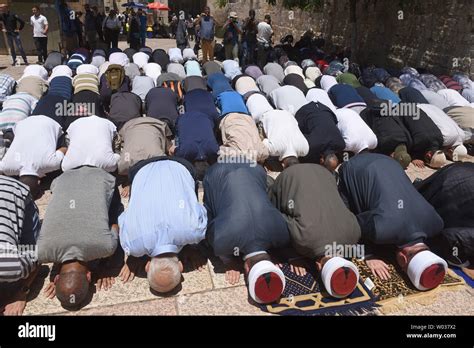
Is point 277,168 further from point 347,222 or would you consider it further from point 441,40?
point 441,40

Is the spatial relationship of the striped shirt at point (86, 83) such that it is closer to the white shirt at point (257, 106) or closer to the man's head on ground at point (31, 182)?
the man's head on ground at point (31, 182)

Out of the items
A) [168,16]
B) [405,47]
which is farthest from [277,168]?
[168,16]

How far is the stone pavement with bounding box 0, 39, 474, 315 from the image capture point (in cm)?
286

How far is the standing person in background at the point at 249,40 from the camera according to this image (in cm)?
1005

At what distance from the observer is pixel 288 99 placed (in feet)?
20.5

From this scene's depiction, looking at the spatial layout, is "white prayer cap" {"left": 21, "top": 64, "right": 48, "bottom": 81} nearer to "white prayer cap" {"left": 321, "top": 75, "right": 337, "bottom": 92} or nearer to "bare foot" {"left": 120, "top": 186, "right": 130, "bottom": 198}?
"bare foot" {"left": 120, "top": 186, "right": 130, "bottom": 198}

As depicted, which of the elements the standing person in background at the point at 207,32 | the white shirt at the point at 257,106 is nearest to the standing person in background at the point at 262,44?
the standing person in background at the point at 207,32

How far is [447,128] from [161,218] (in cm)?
470

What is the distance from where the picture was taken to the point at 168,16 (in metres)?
24.3

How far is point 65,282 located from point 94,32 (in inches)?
405

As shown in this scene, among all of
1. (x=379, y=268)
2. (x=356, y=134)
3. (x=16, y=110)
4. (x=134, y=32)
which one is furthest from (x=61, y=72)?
(x=379, y=268)

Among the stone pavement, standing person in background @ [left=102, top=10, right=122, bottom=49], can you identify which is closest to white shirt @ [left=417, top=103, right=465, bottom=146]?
the stone pavement

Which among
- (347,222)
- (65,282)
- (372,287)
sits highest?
(347,222)

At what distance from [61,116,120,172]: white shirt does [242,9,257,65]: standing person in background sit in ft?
21.9
